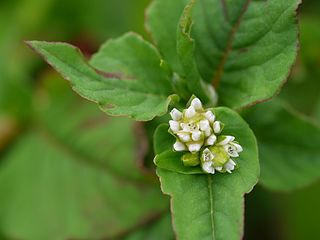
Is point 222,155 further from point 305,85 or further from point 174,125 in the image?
point 305,85

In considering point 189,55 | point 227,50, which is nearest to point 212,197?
point 189,55

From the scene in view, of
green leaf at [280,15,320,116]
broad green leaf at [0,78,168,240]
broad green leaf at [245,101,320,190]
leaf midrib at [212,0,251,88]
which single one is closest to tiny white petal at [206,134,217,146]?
leaf midrib at [212,0,251,88]

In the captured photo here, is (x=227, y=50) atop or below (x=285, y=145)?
atop

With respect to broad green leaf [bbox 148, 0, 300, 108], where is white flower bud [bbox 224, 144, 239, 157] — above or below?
below

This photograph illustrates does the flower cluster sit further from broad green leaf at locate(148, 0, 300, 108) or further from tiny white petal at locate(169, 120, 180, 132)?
broad green leaf at locate(148, 0, 300, 108)

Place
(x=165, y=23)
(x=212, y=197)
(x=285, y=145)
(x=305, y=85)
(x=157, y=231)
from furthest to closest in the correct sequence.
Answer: (x=305, y=85) < (x=157, y=231) < (x=285, y=145) < (x=165, y=23) < (x=212, y=197)

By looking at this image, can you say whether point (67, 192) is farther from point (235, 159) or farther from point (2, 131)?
point (235, 159)
